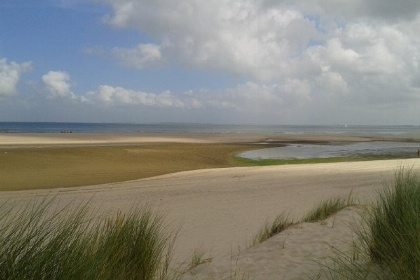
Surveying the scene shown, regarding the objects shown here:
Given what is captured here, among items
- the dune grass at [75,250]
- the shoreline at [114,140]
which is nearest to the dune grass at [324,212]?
the dune grass at [75,250]

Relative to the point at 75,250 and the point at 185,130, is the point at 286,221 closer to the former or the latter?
the point at 75,250

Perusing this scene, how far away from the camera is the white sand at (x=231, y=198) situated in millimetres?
7250

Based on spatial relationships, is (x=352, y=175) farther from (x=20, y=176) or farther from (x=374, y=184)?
(x=20, y=176)

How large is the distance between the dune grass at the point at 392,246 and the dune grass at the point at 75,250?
2.03 m

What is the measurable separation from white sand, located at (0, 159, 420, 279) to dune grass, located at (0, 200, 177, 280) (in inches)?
71.7

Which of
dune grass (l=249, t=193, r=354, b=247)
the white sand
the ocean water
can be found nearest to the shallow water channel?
the white sand

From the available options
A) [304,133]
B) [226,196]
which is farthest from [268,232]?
[304,133]

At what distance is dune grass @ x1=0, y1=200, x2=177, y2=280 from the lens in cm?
291

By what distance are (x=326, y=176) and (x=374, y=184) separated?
2.65 m

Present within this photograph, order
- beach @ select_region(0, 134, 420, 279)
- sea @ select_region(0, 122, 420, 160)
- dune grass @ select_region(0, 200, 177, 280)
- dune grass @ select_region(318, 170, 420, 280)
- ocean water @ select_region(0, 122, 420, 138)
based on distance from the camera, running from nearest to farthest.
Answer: dune grass @ select_region(0, 200, 177, 280)
dune grass @ select_region(318, 170, 420, 280)
beach @ select_region(0, 134, 420, 279)
sea @ select_region(0, 122, 420, 160)
ocean water @ select_region(0, 122, 420, 138)

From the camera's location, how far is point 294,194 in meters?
Result: 12.3

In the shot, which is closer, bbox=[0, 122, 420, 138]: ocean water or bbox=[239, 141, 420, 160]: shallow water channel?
bbox=[239, 141, 420, 160]: shallow water channel

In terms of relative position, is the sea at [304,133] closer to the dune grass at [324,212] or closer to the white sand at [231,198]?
the white sand at [231,198]

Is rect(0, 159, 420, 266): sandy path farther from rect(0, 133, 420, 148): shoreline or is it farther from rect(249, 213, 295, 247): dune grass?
rect(0, 133, 420, 148): shoreline
